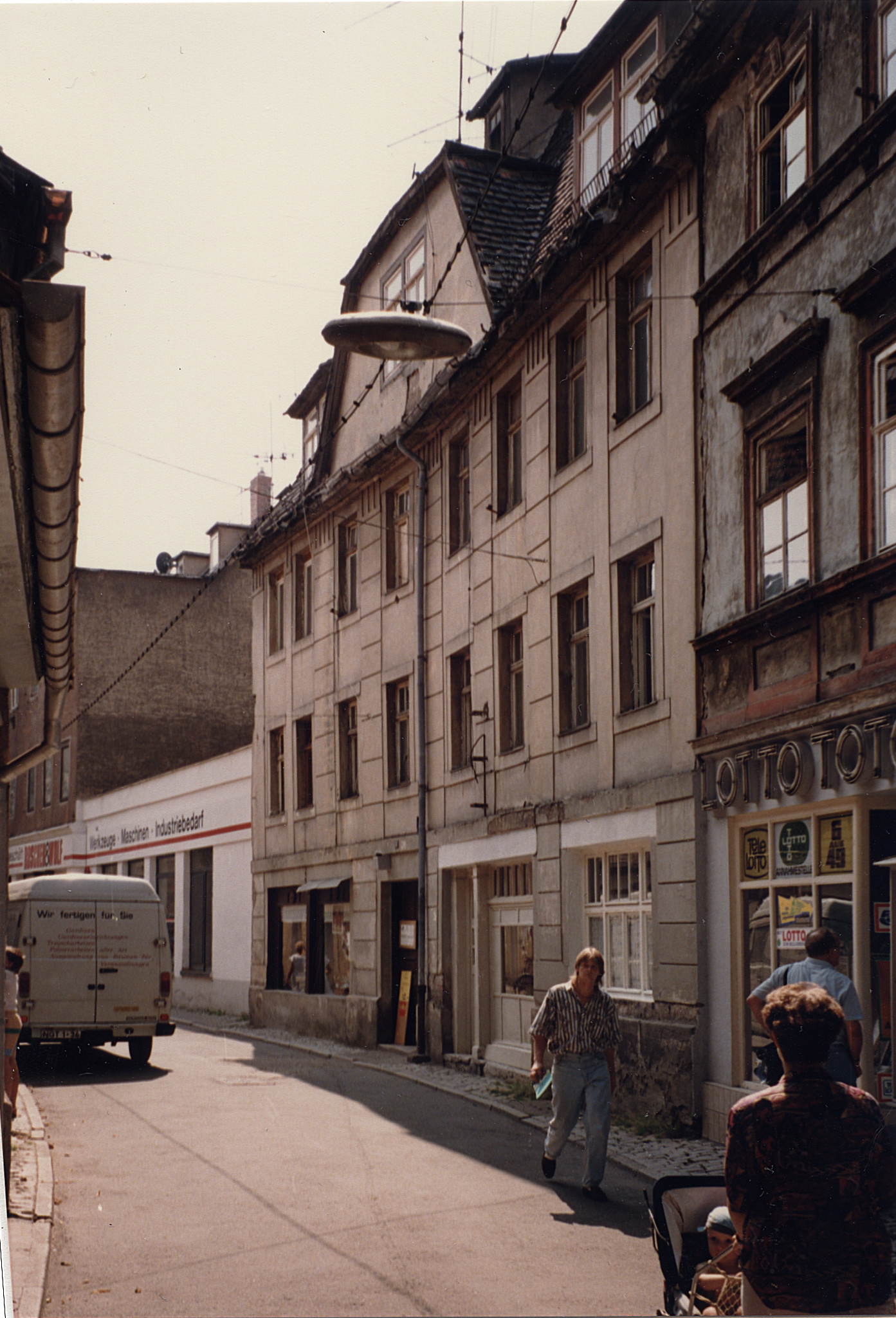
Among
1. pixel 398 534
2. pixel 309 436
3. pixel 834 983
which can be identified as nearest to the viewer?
pixel 834 983

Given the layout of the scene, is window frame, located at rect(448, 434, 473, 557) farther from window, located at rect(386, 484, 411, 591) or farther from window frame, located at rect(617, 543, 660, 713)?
window frame, located at rect(617, 543, 660, 713)

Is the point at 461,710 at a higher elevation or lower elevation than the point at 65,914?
higher

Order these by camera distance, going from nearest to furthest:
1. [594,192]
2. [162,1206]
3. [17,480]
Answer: [17,480] → [162,1206] → [594,192]

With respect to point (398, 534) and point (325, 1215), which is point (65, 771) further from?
point (325, 1215)

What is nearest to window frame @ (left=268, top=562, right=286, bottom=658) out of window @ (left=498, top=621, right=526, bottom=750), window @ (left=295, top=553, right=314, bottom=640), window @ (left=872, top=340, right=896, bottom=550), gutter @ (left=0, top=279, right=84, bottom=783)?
window @ (left=295, top=553, right=314, bottom=640)

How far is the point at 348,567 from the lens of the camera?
2653cm

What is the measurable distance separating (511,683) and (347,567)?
731 cm

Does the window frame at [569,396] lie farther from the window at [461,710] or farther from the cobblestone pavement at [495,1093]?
the cobblestone pavement at [495,1093]

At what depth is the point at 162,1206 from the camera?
33.2 feet

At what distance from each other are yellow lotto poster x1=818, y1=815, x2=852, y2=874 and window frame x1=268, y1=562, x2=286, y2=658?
19.0m

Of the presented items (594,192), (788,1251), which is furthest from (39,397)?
(594,192)

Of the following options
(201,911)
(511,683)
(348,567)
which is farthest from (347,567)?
(201,911)

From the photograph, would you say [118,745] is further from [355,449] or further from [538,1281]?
[538,1281]

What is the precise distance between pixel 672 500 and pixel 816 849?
14.2 feet
